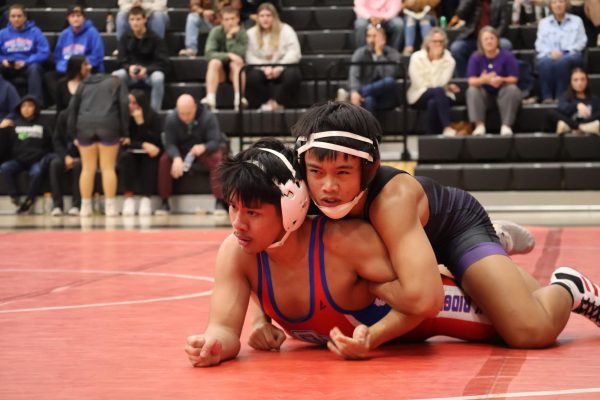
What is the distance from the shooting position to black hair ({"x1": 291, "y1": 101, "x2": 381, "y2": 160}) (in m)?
3.29

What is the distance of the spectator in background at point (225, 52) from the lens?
39.6ft

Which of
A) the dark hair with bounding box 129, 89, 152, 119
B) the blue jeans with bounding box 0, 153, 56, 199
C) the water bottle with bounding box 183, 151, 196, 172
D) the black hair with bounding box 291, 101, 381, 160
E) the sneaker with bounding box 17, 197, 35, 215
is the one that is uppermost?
the black hair with bounding box 291, 101, 381, 160

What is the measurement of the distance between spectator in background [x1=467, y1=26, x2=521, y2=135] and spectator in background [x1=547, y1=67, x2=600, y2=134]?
477 millimetres

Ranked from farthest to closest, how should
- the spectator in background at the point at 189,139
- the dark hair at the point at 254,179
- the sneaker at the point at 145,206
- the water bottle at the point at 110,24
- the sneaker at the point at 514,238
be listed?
1. the water bottle at the point at 110,24
2. the sneaker at the point at 145,206
3. the spectator in background at the point at 189,139
4. the sneaker at the point at 514,238
5. the dark hair at the point at 254,179

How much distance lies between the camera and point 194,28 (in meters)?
12.8

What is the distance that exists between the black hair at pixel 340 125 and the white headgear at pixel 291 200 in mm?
100

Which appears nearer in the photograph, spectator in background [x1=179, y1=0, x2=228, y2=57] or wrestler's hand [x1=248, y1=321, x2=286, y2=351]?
wrestler's hand [x1=248, y1=321, x2=286, y2=351]

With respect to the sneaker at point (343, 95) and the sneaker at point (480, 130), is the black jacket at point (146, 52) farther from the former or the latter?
the sneaker at point (480, 130)

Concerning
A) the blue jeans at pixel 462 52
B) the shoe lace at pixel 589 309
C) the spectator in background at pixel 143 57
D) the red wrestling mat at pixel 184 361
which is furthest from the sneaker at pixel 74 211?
the shoe lace at pixel 589 309

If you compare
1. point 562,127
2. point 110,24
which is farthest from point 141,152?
point 562,127

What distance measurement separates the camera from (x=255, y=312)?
3.71 m

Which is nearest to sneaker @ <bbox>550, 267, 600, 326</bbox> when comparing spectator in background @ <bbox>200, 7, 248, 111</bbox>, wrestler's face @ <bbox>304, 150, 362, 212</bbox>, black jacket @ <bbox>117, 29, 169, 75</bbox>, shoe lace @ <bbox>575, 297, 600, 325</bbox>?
shoe lace @ <bbox>575, 297, 600, 325</bbox>

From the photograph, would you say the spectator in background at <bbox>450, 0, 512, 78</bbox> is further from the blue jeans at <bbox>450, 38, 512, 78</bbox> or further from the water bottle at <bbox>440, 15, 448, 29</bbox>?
the water bottle at <bbox>440, 15, 448, 29</bbox>

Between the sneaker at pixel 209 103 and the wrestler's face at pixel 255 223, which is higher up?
the wrestler's face at pixel 255 223
